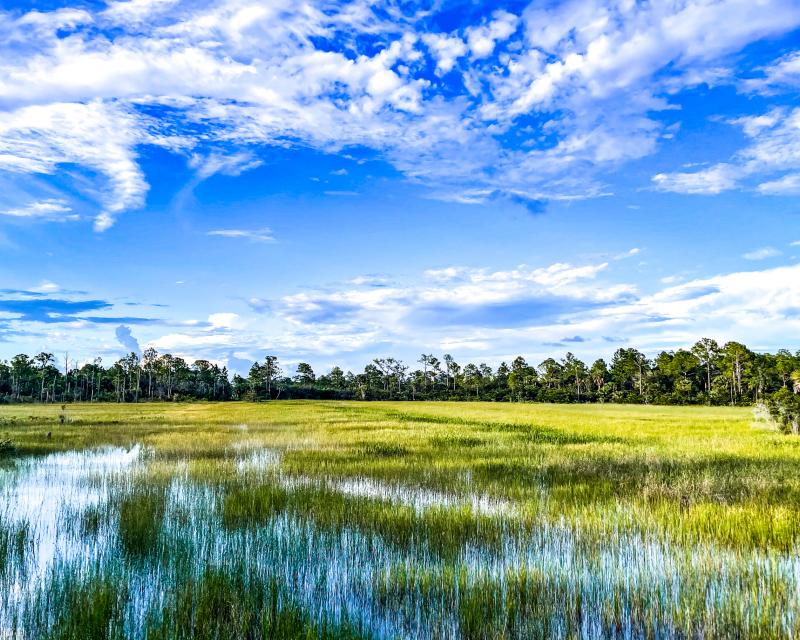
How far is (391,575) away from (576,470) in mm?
8703

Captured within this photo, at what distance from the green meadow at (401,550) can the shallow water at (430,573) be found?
29mm

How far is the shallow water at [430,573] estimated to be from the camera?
199 inches

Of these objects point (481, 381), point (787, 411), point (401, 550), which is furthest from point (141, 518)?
point (481, 381)

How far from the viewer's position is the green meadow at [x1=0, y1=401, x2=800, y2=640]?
16.4ft

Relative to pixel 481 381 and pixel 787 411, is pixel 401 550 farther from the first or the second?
pixel 481 381

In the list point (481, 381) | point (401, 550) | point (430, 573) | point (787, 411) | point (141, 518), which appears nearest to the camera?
point (430, 573)

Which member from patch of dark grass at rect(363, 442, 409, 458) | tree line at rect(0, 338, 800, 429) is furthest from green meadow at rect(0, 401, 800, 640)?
tree line at rect(0, 338, 800, 429)

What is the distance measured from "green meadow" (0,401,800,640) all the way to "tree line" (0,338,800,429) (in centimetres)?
8253

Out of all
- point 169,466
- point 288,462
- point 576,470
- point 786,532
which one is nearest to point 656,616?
point 786,532

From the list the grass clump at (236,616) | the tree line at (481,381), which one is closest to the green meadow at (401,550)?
the grass clump at (236,616)

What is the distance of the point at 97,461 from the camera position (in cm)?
1541

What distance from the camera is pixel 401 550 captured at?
691 cm

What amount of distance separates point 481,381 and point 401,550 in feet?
363

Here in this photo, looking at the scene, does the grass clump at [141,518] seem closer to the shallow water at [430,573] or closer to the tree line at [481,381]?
the shallow water at [430,573]
